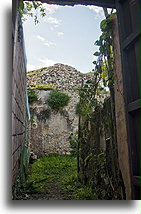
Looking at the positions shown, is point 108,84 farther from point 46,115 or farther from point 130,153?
point 46,115

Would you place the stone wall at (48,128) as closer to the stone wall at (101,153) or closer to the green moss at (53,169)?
the green moss at (53,169)

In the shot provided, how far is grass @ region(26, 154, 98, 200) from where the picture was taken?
263 centimetres

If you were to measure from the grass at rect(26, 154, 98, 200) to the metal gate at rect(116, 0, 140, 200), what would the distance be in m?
1.10

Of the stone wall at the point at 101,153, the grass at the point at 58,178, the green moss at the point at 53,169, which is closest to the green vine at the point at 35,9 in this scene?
the stone wall at the point at 101,153

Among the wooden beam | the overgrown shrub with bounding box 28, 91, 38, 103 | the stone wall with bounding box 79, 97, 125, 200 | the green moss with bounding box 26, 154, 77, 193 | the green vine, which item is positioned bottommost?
the green moss with bounding box 26, 154, 77, 193

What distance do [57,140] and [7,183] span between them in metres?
5.90

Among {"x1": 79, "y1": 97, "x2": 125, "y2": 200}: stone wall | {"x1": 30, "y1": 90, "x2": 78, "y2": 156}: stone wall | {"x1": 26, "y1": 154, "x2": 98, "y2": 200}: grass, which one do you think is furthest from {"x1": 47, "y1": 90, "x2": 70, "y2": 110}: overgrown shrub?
{"x1": 79, "y1": 97, "x2": 125, "y2": 200}: stone wall

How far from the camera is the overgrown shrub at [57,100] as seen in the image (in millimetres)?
7133

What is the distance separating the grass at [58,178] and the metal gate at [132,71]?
110cm

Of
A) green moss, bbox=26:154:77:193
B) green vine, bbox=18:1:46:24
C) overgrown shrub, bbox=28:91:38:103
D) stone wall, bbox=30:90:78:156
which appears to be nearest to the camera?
green vine, bbox=18:1:46:24

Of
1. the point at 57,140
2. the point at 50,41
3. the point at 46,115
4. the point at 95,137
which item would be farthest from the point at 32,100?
the point at 95,137

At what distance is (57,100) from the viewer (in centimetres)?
714

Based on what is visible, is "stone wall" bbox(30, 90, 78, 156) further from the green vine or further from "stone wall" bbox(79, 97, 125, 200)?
the green vine

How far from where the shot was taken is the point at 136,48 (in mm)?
1318
